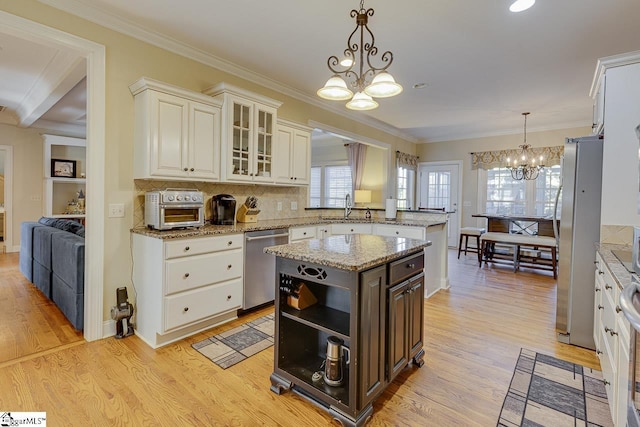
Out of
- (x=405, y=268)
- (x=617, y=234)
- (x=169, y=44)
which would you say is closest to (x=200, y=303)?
(x=405, y=268)

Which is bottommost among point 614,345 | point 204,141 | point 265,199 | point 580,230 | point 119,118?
point 614,345

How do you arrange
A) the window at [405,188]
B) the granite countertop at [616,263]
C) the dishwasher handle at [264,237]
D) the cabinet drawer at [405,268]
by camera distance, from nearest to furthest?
the granite countertop at [616,263], the cabinet drawer at [405,268], the dishwasher handle at [264,237], the window at [405,188]

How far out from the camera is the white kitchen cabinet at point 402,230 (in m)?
3.77

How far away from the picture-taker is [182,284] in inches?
99.9

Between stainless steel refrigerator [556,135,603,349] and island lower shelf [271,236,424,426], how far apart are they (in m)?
1.50

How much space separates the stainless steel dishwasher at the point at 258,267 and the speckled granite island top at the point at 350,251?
105 cm

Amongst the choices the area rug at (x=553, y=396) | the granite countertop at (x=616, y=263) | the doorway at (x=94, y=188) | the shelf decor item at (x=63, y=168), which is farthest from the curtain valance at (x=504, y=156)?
the shelf decor item at (x=63, y=168)

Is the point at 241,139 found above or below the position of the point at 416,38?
below

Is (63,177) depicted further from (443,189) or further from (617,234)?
(617,234)

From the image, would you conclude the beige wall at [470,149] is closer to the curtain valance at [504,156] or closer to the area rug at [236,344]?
the curtain valance at [504,156]

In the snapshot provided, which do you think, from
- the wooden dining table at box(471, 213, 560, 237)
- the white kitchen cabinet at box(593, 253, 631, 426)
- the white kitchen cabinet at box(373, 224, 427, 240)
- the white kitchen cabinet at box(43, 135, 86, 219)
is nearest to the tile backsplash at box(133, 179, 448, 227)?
the white kitchen cabinet at box(373, 224, 427, 240)

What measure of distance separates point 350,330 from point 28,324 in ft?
10.2

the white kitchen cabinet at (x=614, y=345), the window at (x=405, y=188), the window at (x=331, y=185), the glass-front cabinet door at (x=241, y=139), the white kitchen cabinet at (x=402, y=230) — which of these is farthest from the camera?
the window at (x=331, y=185)

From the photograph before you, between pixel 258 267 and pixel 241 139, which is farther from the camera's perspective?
pixel 241 139
